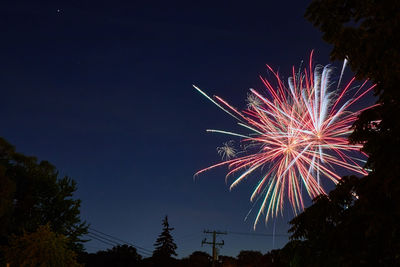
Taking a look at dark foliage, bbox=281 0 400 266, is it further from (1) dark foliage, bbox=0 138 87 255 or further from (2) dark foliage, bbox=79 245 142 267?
(2) dark foliage, bbox=79 245 142 267

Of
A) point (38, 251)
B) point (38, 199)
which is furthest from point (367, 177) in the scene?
point (38, 199)

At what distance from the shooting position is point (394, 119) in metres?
9.66

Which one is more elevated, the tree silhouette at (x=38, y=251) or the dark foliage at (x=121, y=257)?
Answer: the dark foliage at (x=121, y=257)

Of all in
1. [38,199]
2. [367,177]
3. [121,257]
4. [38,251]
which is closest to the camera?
[367,177]

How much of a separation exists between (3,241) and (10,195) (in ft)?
11.5

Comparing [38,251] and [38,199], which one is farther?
[38,199]

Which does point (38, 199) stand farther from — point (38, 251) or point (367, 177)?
point (367, 177)

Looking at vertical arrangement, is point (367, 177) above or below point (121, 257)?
below

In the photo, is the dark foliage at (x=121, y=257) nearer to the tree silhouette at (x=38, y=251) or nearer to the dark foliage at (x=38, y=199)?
the dark foliage at (x=38, y=199)

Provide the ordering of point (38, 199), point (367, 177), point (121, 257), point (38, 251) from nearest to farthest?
point (367, 177), point (38, 251), point (38, 199), point (121, 257)

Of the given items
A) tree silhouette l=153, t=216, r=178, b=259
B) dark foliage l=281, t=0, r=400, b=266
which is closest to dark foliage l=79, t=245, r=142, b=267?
tree silhouette l=153, t=216, r=178, b=259

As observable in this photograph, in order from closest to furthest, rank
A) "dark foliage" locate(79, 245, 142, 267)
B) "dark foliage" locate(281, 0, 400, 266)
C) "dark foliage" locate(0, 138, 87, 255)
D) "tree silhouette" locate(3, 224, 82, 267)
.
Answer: "dark foliage" locate(281, 0, 400, 266) → "tree silhouette" locate(3, 224, 82, 267) → "dark foliage" locate(0, 138, 87, 255) → "dark foliage" locate(79, 245, 142, 267)

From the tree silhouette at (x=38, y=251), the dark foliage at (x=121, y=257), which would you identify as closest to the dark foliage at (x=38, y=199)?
the tree silhouette at (x=38, y=251)

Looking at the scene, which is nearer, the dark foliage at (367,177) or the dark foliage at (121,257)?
the dark foliage at (367,177)
